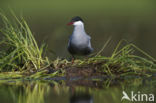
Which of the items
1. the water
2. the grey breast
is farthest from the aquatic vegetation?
the grey breast

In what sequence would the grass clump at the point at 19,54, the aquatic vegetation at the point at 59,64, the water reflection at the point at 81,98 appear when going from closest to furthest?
the water reflection at the point at 81,98, the aquatic vegetation at the point at 59,64, the grass clump at the point at 19,54

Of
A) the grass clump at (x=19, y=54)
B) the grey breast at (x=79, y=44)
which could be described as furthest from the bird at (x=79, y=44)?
the grass clump at (x=19, y=54)

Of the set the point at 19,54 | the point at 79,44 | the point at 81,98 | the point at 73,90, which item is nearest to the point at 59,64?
the point at 19,54

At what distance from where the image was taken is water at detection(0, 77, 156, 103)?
7883mm

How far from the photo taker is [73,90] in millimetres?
8625

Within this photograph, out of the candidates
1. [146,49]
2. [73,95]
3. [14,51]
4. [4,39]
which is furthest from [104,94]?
[146,49]

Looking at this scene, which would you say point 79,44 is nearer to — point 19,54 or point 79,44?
point 79,44

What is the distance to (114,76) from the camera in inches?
391

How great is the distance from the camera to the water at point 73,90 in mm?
7883

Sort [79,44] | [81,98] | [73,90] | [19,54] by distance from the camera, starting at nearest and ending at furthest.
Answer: [81,98] < [73,90] < [19,54] < [79,44]

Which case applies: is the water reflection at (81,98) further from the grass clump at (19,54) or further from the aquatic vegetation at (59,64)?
the grass clump at (19,54)

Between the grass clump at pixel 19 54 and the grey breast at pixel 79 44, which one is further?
the grey breast at pixel 79 44

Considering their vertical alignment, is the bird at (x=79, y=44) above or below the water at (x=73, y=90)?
above

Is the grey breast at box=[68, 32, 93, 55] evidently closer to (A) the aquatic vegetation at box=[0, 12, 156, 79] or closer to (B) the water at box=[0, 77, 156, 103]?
(A) the aquatic vegetation at box=[0, 12, 156, 79]
